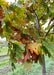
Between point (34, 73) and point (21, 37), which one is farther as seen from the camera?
point (34, 73)

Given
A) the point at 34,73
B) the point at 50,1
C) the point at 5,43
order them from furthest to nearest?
1. the point at 34,73
2. the point at 50,1
3. the point at 5,43

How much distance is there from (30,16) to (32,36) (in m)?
0.21

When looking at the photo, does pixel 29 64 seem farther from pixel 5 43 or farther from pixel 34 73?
pixel 34 73

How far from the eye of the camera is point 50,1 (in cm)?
65

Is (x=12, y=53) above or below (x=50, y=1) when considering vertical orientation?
below

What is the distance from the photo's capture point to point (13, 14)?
1.33ft

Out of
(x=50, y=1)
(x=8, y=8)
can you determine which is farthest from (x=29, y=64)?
(x=50, y=1)

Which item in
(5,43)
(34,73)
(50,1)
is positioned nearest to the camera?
(5,43)

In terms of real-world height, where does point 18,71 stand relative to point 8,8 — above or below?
below

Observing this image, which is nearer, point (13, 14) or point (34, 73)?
point (13, 14)

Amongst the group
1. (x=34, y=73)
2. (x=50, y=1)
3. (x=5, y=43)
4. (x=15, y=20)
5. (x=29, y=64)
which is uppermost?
(x=50, y=1)

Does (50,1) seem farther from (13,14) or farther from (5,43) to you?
(5,43)

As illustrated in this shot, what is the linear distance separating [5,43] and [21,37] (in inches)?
6.1

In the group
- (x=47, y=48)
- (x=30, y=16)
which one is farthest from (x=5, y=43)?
(x=30, y=16)
